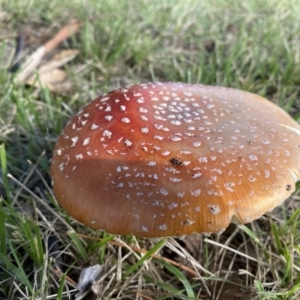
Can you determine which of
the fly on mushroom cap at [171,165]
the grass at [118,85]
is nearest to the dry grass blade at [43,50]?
the grass at [118,85]

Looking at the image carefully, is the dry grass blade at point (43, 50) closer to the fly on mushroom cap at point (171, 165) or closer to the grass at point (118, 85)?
the grass at point (118, 85)

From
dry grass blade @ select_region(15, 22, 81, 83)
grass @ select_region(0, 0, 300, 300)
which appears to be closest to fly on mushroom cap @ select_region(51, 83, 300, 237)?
grass @ select_region(0, 0, 300, 300)

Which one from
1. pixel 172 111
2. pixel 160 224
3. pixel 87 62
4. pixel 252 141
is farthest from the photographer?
pixel 87 62

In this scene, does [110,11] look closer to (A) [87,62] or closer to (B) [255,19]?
(A) [87,62]

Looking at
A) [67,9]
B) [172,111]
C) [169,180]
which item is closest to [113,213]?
[169,180]

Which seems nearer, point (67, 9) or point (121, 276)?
point (121, 276)

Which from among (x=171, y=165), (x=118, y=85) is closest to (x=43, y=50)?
(x=118, y=85)

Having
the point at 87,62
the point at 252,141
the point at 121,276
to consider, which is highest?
the point at 252,141
